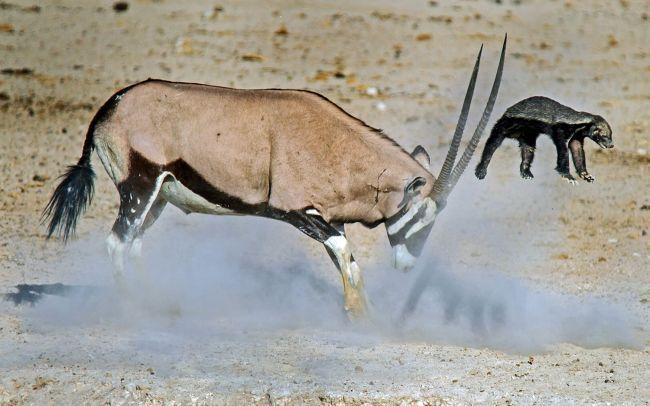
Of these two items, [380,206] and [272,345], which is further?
[380,206]

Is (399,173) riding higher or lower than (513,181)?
higher

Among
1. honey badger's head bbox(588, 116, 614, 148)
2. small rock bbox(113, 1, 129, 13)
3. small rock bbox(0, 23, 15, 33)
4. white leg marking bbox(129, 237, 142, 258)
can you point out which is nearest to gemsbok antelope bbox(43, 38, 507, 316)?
white leg marking bbox(129, 237, 142, 258)

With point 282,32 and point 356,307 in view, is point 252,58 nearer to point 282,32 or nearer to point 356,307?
point 282,32

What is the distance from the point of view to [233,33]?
21469mm

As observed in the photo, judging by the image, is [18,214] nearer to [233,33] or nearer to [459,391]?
[459,391]

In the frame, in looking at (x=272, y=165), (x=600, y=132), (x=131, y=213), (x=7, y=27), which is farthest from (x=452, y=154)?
(x=7, y=27)

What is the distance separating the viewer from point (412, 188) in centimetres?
951

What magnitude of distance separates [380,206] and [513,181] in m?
5.08

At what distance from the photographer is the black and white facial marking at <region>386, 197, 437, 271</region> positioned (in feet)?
31.8

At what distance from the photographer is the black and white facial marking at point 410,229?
9703 millimetres

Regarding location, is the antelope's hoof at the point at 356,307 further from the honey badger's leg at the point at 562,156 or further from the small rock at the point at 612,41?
the small rock at the point at 612,41

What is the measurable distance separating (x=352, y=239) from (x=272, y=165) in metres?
3.11

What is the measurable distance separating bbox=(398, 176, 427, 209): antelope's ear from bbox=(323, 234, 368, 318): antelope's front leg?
22.1 inches

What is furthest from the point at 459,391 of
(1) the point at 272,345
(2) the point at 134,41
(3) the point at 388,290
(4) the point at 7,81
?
(2) the point at 134,41
